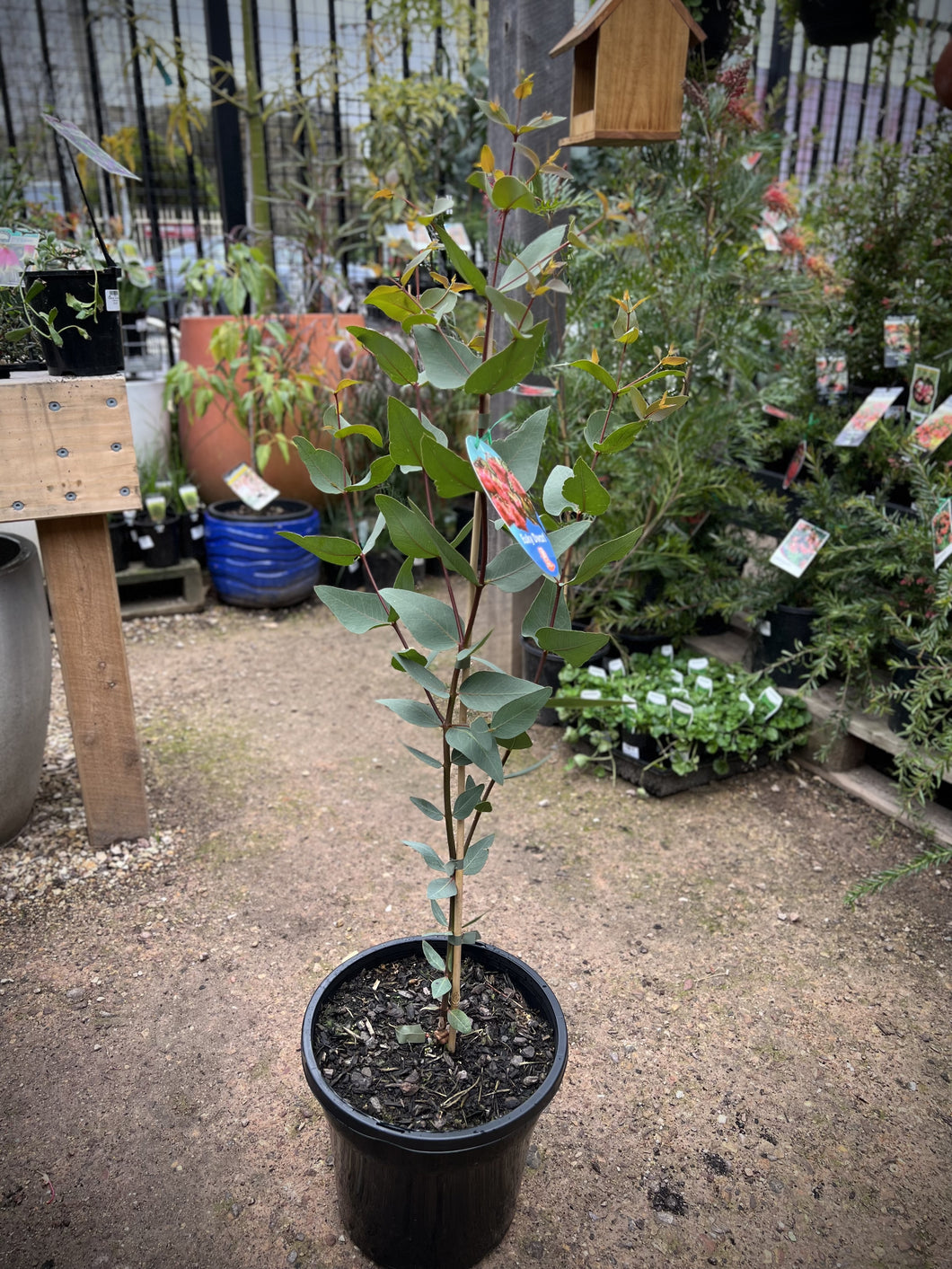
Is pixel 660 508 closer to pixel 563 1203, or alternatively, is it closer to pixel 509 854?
pixel 509 854

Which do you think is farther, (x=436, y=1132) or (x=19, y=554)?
(x=19, y=554)

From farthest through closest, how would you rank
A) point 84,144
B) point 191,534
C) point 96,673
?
point 191,534
point 96,673
point 84,144

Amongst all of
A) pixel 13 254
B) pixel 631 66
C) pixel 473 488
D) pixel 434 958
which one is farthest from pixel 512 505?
pixel 631 66

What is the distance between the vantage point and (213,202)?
493 centimetres

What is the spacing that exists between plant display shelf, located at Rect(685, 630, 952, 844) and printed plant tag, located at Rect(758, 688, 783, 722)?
8cm

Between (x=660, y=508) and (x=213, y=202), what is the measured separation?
3.61m

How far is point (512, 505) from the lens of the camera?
853mm

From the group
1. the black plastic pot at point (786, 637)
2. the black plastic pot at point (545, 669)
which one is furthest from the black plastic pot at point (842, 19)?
the black plastic pot at point (545, 669)

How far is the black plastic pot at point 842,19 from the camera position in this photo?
9.37ft

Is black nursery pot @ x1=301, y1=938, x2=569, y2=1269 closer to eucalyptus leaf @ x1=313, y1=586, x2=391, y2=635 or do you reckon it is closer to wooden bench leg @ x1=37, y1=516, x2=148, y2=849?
eucalyptus leaf @ x1=313, y1=586, x2=391, y2=635

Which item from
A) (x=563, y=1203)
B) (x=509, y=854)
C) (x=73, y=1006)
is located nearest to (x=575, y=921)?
(x=509, y=854)

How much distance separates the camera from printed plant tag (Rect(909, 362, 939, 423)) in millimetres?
2361

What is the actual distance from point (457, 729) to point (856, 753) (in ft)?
6.02

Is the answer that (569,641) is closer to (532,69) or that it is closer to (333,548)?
(333,548)
